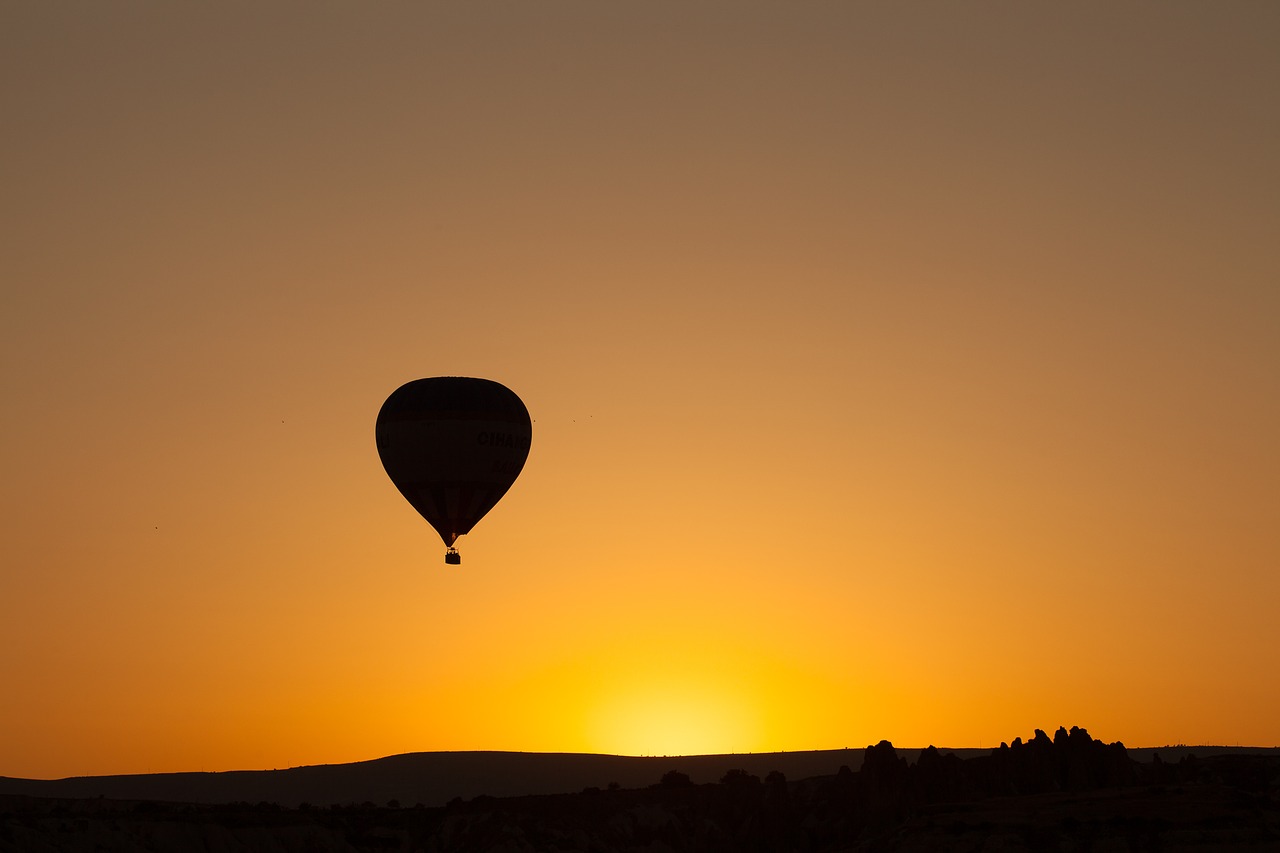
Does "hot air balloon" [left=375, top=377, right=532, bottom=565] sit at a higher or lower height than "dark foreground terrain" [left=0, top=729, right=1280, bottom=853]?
higher

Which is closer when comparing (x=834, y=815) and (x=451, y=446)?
(x=451, y=446)

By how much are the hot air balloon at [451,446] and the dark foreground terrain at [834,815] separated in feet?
99.1

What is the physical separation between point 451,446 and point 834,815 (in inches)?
1450

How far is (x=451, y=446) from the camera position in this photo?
128 meters

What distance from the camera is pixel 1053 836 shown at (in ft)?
362

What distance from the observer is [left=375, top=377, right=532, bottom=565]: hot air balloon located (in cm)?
12812

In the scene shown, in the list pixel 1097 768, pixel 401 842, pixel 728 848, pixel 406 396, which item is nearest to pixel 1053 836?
pixel 1097 768

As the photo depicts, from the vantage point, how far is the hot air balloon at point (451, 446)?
5044 inches

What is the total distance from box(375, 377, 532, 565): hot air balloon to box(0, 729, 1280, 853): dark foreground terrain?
30217 mm

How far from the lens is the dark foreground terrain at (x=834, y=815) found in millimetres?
110750

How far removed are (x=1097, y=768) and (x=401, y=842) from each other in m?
51.7

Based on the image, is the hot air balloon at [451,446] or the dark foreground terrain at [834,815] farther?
the hot air balloon at [451,446]

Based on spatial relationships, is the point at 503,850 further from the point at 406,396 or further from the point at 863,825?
the point at 406,396

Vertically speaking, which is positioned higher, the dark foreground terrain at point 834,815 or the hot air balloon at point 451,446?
the hot air balloon at point 451,446
